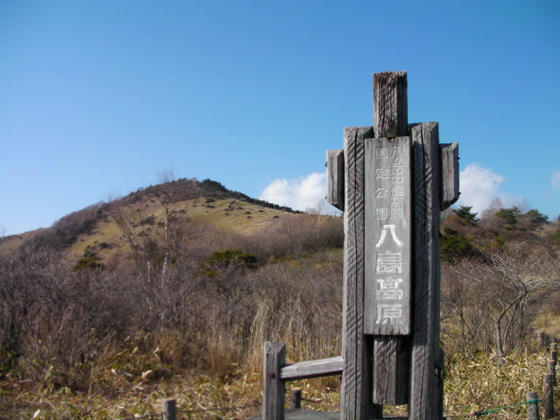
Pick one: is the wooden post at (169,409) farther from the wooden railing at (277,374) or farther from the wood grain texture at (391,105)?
the wood grain texture at (391,105)

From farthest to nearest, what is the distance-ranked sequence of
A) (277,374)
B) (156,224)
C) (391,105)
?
(156,224) < (277,374) < (391,105)

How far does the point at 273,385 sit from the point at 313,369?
11.1 inches

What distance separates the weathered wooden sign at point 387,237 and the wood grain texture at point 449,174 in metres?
0.22

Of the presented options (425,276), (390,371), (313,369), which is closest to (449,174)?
(425,276)

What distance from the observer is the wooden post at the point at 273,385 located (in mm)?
2863

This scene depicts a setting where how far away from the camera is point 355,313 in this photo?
269 centimetres

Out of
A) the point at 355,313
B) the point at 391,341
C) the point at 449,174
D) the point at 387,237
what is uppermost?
the point at 449,174

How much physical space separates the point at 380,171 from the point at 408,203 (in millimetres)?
250

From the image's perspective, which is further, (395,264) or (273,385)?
(273,385)

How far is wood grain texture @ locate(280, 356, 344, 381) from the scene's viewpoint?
276cm

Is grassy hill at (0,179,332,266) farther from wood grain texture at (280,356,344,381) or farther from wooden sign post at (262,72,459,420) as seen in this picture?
wooden sign post at (262,72,459,420)

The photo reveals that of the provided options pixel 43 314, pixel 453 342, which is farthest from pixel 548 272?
pixel 43 314

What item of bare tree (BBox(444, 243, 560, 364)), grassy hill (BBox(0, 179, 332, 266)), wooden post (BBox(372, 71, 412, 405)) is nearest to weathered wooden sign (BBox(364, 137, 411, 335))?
wooden post (BBox(372, 71, 412, 405))

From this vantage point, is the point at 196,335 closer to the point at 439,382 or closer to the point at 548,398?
the point at 548,398
